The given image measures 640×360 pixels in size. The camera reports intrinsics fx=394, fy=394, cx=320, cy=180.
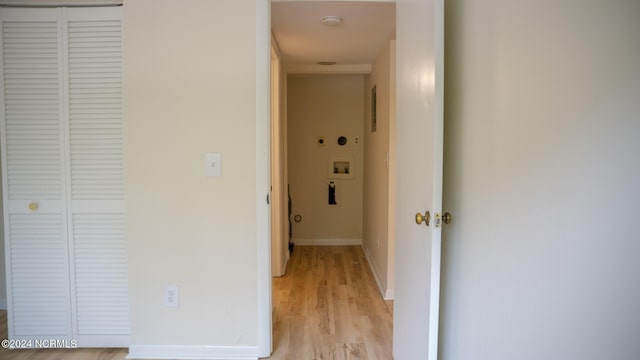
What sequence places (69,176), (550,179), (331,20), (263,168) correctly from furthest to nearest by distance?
(331,20) → (69,176) → (263,168) → (550,179)

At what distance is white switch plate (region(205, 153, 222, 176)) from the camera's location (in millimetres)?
2131

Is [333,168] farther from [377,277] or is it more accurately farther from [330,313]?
[330,313]

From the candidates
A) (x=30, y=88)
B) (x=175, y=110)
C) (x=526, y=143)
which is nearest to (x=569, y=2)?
(x=526, y=143)

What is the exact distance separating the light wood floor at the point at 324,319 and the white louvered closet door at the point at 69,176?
244mm

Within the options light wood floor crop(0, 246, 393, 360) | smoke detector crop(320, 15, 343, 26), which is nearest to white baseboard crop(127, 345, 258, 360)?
light wood floor crop(0, 246, 393, 360)

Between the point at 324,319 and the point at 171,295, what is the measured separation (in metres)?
1.11

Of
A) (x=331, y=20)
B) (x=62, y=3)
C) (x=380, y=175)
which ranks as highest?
(x=331, y=20)

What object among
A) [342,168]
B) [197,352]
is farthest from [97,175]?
[342,168]

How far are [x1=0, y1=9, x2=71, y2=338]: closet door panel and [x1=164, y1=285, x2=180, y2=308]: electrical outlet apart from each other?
24.1 inches

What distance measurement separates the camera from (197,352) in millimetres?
2191

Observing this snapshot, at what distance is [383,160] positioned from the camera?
3.30 metres

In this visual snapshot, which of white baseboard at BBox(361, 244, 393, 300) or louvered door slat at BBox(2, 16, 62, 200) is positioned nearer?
louvered door slat at BBox(2, 16, 62, 200)

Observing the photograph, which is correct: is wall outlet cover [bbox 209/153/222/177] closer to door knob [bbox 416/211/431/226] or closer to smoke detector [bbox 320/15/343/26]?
door knob [bbox 416/211/431/226]

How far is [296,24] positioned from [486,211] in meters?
2.08
